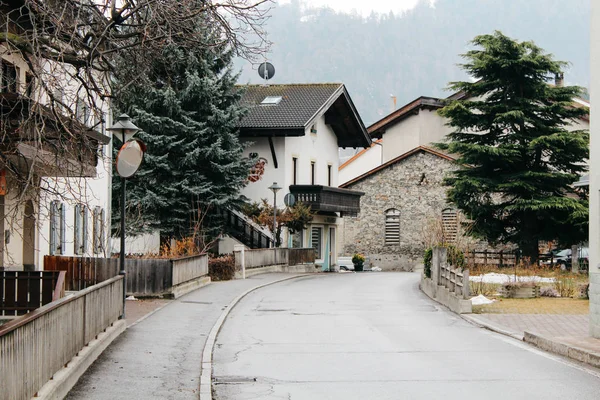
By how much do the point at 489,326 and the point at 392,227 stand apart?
125 ft

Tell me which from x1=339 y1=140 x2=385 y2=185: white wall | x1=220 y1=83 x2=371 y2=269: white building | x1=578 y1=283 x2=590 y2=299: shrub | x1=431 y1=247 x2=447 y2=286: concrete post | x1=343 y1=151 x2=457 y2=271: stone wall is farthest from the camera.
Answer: x1=339 y1=140 x2=385 y2=185: white wall

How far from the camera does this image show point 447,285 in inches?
1000

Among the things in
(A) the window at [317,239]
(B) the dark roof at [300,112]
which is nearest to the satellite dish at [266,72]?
(B) the dark roof at [300,112]

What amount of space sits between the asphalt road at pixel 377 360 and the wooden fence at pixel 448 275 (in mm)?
779

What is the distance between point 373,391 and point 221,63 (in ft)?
100

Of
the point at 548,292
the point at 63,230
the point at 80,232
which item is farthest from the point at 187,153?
the point at 548,292

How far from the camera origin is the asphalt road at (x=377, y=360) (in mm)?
11328

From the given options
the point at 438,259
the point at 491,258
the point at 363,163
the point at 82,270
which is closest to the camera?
the point at 82,270

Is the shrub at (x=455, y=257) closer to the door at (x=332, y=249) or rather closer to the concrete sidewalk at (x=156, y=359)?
the concrete sidewalk at (x=156, y=359)

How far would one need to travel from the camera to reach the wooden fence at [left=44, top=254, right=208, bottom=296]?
22.0 m

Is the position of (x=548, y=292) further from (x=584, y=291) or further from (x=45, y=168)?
Answer: (x=45, y=168)

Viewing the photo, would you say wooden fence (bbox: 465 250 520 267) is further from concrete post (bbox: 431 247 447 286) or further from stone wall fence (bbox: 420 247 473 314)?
concrete post (bbox: 431 247 447 286)

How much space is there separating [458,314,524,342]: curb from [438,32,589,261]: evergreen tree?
18.1 metres

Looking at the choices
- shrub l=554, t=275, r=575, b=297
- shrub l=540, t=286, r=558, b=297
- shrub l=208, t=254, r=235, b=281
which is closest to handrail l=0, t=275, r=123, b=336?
shrub l=540, t=286, r=558, b=297
